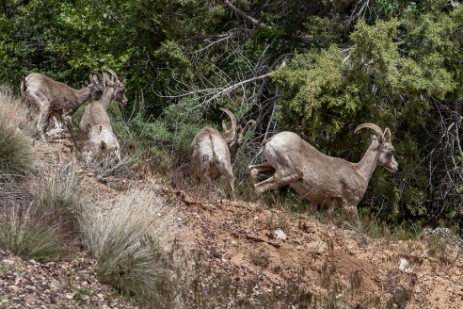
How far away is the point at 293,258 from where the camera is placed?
11.5 metres

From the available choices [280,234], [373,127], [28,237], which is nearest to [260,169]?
[373,127]

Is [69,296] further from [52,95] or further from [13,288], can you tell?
[52,95]

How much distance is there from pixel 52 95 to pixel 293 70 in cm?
445

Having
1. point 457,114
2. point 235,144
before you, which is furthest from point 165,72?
point 457,114

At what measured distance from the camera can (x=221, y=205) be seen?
12.5 m

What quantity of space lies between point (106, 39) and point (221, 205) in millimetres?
8741

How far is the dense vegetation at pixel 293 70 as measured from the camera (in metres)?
16.2

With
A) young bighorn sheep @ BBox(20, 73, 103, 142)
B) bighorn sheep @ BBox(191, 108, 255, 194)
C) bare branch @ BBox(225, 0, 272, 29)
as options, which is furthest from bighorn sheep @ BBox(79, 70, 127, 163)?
bare branch @ BBox(225, 0, 272, 29)

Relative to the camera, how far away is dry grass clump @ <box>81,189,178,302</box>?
30.2 feet

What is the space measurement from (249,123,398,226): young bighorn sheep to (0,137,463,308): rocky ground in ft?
6.85

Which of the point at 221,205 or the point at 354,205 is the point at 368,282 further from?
the point at 354,205

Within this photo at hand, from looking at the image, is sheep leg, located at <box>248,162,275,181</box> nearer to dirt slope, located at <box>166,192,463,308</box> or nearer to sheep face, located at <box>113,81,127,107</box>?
dirt slope, located at <box>166,192,463,308</box>

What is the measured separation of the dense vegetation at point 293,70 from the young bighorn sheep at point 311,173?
3.24 feet

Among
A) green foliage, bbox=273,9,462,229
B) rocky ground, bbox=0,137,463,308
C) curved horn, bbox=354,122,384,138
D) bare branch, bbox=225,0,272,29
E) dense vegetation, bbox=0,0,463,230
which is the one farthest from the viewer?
bare branch, bbox=225,0,272,29
